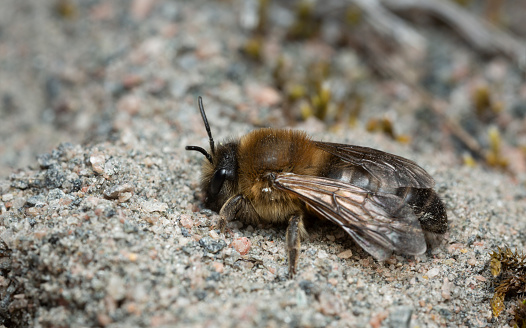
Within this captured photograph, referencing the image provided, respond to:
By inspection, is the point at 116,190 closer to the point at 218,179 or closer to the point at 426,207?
the point at 218,179

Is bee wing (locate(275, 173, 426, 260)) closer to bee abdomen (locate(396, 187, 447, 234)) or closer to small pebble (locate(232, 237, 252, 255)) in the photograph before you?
bee abdomen (locate(396, 187, 447, 234))

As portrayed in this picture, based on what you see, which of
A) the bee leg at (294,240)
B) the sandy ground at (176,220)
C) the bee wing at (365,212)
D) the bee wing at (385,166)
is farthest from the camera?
the bee wing at (385,166)

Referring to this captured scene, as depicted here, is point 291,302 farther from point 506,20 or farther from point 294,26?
point 506,20

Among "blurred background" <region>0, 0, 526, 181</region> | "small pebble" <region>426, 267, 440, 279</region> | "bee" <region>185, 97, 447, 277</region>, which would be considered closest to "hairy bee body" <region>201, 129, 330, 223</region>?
"bee" <region>185, 97, 447, 277</region>

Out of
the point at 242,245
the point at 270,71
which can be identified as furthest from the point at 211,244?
the point at 270,71

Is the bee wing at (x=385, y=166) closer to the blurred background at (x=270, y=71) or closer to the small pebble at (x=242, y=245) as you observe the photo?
the small pebble at (x=242, y=245)

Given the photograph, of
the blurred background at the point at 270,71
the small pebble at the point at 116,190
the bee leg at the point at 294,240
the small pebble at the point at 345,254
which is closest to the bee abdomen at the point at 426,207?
the small pebble at the point at 345,254
